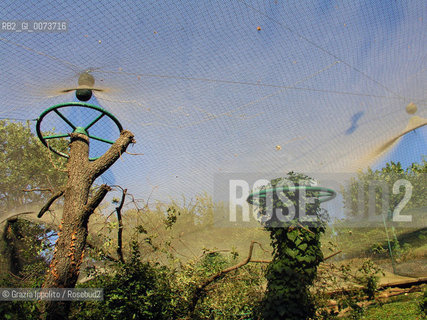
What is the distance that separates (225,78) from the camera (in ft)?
11.4

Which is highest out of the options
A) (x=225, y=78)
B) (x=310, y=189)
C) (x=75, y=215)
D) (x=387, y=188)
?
(x=225, y=78)

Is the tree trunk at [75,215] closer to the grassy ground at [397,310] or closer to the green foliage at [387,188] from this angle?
the grassy ground at [397,310]

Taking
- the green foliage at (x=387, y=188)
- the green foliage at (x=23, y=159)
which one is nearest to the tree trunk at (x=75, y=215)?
the green foliage at (x=387, y=188)

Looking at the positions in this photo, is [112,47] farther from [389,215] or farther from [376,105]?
[389,215]

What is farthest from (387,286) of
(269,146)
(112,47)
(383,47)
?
(112,47)

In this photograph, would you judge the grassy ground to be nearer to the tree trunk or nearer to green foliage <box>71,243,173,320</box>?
green foliage <box>71,243,173,320</box>

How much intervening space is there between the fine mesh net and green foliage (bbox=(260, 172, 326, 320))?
2.84 feet

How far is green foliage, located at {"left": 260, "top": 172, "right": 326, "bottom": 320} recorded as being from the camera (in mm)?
3059

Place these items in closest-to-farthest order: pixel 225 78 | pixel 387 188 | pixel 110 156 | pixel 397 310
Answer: pixel 110 156
pixel 225 78
pixel 397 310
pixel 387 188

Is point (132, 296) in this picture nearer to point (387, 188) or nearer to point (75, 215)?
point (75, 215)

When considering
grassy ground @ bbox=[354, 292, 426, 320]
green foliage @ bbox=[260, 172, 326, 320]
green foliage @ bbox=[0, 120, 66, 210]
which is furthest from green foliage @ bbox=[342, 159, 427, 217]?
green foliage @ bbox=[0, 120, 66, 210]

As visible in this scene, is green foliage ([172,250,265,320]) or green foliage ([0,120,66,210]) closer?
green foliage ([172,250,265,320])

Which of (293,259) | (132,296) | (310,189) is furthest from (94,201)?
(310,189)

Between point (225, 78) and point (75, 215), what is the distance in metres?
2.17
